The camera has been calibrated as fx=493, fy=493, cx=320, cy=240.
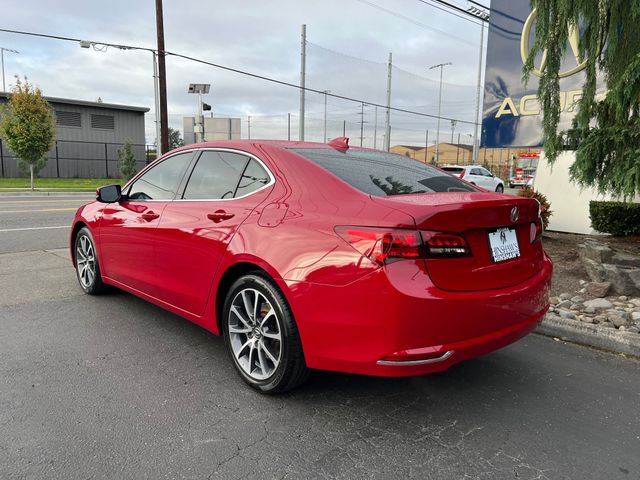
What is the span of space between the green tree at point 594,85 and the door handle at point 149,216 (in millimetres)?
5030

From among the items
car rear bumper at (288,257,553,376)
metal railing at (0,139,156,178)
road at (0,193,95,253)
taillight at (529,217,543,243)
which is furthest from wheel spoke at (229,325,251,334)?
metal railing at (0,139,156,178)

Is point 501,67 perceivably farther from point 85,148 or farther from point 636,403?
point 85,148

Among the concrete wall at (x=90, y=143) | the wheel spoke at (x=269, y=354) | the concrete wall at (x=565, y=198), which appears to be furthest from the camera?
the concrete wall at (x=90, y=143)

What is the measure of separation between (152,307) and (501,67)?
488 inches

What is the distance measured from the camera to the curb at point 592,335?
3.87 meters

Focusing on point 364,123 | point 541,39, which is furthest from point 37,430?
point 364,123

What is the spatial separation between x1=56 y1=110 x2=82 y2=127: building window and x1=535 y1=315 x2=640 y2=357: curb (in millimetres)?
34915

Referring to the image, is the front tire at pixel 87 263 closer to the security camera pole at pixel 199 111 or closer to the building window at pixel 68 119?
the security camera pole at pixel 199 111

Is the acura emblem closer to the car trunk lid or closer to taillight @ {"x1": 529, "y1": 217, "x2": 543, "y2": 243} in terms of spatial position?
the car trunk lid

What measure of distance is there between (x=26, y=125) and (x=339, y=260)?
22.5 metres

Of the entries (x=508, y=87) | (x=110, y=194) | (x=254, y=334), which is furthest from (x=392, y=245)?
(x=508, y=87)

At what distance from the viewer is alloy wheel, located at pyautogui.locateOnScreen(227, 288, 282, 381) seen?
2.94 meters

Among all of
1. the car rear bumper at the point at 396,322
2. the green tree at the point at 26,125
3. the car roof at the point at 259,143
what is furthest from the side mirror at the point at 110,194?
the green tree at the point at 26,125

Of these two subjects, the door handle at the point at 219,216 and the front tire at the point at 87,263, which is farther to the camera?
the front tire at the point at 87,263
